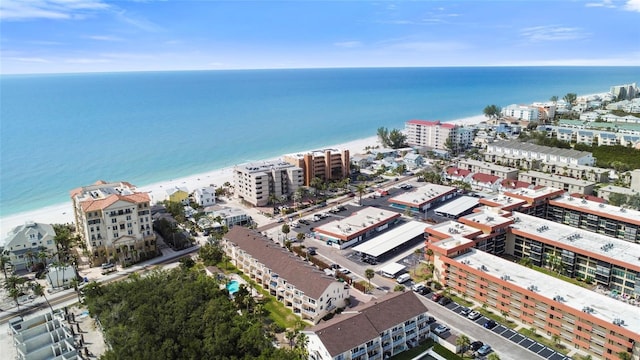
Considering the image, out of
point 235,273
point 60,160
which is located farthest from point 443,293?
point 60,160

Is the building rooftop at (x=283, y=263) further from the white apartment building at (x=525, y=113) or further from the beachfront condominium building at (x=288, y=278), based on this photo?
the white apartment building at (x=525, y=113)

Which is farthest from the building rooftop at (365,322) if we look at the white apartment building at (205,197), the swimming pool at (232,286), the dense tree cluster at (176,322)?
the white apartment building at (205,197)

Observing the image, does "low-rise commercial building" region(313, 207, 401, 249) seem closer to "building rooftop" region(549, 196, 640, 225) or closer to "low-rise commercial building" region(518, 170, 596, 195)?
"building rooftop" region(549, 196, 640, 225)

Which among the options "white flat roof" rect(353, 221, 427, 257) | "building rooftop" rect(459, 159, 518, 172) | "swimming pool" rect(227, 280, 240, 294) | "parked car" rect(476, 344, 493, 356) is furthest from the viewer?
"building rooftop" rect(459, 159, 518, 172)

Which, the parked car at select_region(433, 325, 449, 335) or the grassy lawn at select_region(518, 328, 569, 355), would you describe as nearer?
the grassy lawn at select_region(518, 328, 569, 355)

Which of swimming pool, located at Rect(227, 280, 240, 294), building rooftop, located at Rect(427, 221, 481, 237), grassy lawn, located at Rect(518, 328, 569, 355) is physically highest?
building rooftop, located at Rect(427, 221, 481, 237)

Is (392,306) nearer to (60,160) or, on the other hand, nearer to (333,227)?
(333,227)

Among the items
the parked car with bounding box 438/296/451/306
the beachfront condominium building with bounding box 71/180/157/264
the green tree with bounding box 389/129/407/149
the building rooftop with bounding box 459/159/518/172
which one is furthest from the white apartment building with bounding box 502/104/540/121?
the beachfront condominium building with bounding box 71/180/157/264
